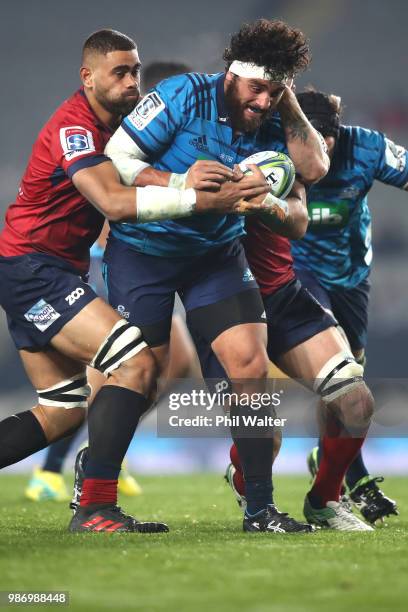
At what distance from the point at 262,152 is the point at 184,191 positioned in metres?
0.48

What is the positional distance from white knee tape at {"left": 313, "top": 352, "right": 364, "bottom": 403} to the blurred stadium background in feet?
26.7

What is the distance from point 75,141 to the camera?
418 cm

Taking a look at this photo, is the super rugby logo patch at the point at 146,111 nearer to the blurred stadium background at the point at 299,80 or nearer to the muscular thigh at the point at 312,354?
the muscular thigh at the point at 312,354

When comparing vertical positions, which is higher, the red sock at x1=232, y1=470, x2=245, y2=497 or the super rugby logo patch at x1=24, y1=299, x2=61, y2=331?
the super rugby logo patch at x1=24, y1=299, x2=61, y2=331

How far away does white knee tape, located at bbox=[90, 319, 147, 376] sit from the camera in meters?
4.11

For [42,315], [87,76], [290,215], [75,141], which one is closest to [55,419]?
[42,315]

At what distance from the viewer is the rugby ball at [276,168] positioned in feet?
14.0

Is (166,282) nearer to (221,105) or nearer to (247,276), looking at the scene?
(247,276)

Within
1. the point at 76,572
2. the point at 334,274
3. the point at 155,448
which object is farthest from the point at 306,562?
the point at 155,448

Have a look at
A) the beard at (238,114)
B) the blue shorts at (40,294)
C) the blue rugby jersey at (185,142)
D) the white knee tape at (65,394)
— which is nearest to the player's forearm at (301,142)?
the blue rugby jersey at (185,142)

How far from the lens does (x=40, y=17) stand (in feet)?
45.0

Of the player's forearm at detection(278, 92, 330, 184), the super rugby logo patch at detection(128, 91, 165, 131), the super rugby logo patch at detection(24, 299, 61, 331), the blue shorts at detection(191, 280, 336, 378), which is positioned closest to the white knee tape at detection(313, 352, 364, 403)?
the blue shorts at detection(191, 280, 336, 378)

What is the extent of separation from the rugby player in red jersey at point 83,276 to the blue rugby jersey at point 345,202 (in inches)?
57.4

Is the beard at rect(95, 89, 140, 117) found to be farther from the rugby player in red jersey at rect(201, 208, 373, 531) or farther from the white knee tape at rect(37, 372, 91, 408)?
the white knee tape at rect(37, 372, 91, 408)
